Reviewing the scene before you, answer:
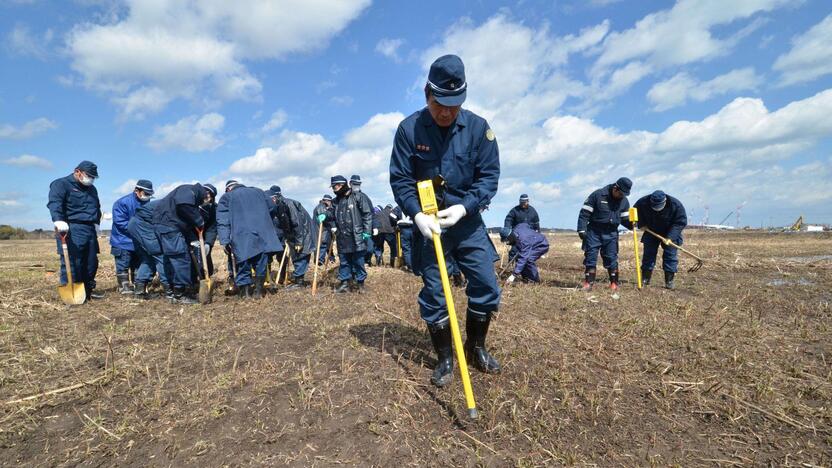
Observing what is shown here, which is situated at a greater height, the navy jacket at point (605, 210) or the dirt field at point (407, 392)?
the navy jacket at point (605, 210)

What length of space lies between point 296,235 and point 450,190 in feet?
20.3

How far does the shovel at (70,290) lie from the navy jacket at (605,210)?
9.17 m

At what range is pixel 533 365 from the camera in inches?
131

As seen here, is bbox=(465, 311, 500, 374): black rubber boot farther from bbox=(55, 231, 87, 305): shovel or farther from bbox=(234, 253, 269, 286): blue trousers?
bbox=(55, 231, 87, 305): shovel

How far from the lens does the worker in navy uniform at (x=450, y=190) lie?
3088mm

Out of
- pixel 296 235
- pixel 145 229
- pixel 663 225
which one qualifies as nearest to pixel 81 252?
pixel 145 229

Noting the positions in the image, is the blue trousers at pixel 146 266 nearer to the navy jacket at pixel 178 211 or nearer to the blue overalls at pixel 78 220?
the blue overalls at pixel 78 220

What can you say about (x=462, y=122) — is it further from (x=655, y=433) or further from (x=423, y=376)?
(x=655, y=433)

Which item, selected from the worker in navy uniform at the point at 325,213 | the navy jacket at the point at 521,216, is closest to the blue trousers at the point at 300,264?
the worker in navy uniform at the point at 325,213

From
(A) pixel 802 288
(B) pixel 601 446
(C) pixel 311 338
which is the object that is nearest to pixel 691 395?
(B) pixel 601 446

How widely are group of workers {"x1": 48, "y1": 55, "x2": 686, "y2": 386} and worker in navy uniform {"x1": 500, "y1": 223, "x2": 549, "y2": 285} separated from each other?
0.03m

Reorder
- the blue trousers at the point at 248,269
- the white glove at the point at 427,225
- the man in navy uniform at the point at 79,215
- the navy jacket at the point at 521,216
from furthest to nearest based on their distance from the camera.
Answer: the navy jacket at the point at 521,216 → the blue trousers at the point at 248,269 → the man in navy uniform at the point at 79,215 → the white glove at the point at 427,225

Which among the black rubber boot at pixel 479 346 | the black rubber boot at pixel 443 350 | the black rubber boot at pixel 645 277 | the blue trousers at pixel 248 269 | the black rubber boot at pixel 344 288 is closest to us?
the black rubber boot at pixel 443 350

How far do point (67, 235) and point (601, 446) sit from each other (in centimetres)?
799
